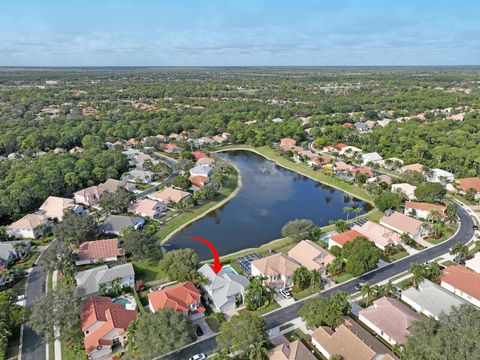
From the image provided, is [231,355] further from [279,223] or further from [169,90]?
[169,90]

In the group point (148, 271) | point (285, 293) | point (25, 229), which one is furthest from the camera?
point (25, 229)

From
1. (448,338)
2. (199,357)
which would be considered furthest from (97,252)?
(448,338)

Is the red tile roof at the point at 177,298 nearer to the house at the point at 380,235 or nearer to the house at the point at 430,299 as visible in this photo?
the house at the point at 430,299

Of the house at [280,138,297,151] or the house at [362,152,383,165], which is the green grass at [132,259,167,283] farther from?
the house at [280,138,297,151]

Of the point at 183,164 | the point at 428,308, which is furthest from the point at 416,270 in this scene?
the point at 183,164

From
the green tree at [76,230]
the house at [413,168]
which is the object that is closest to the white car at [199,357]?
the green tree at [76,230]

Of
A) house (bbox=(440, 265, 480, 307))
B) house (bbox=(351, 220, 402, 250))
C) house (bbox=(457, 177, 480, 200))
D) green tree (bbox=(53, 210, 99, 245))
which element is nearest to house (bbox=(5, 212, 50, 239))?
green tree (bbox=(53, 210, 99, 245))

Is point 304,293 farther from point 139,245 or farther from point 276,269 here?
point 139,245
